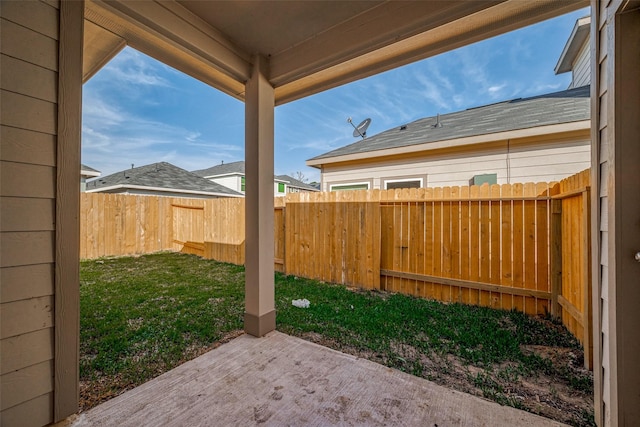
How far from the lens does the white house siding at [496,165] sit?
4.20m

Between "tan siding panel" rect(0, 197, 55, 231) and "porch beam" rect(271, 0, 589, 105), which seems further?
"porch beam" rect(271, 0, 589, 105)

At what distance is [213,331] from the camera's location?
2.70 m

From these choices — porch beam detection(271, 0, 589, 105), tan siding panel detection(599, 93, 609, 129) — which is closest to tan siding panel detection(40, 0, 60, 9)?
porch beam detection(271, 0, 589, 105)

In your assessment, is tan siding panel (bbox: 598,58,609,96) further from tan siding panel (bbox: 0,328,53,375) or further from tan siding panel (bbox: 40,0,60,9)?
tan siding panel (bbox: 0,328,53,375)

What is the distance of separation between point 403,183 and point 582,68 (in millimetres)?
4652

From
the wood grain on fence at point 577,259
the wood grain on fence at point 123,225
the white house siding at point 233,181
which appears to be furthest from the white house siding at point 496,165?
the white house siding at point 233,181

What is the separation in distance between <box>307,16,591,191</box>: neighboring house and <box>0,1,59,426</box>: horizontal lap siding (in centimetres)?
511

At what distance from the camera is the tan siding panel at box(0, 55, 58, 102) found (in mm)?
1263

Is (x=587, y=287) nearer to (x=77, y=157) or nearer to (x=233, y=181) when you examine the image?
(x=77, y=157)

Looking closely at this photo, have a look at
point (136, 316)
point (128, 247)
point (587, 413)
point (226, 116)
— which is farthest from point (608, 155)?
point (226, 116)

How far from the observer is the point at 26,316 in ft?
4.39

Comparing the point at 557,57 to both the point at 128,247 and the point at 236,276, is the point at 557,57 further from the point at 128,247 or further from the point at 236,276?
the point at 128,247

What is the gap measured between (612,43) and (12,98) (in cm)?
295

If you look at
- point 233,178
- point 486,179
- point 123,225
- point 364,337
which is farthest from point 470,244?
point 233,178
